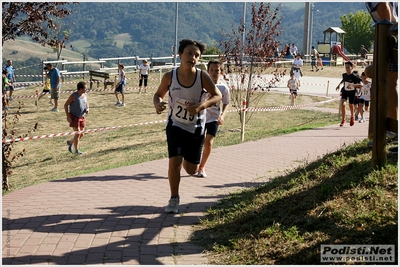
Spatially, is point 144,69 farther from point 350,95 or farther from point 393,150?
point 393,150

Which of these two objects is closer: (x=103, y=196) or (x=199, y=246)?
(x=199, y=246)

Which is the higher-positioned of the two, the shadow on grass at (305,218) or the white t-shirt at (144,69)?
the white t-shirt at (144,69)

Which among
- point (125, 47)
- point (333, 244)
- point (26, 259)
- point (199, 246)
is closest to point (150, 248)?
point (199, 246)

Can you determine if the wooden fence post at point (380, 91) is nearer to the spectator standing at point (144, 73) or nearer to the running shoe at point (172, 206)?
the running shoe at point (172, 206)

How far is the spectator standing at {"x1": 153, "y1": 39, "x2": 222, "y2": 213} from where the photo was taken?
24.7 feet

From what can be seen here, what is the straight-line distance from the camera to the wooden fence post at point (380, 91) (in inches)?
256

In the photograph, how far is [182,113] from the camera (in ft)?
24.7

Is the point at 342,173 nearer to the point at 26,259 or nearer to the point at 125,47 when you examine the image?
the point at 26,259

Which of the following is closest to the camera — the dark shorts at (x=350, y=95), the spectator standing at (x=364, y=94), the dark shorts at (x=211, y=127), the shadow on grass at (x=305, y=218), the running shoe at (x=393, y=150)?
the shadow on grass at (x=305, y=218)

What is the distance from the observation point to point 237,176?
1032cm

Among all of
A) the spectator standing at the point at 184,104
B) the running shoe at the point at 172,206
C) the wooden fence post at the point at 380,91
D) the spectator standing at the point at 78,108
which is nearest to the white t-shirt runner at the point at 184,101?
the spectator standing at the point at 184,104

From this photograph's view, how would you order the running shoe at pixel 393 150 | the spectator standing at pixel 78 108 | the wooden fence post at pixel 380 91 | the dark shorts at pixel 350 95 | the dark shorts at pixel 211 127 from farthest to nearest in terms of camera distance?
the dark shorts at pixel 350 95, the spectator standing at pixel 78 108, the dark shorts at pixel 211 127, the running shoe at pixel 393 150, the wooden fence post at pixel 380 91

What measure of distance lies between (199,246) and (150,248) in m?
0.48

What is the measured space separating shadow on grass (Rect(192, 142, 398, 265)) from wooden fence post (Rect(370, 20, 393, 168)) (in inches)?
7.6
